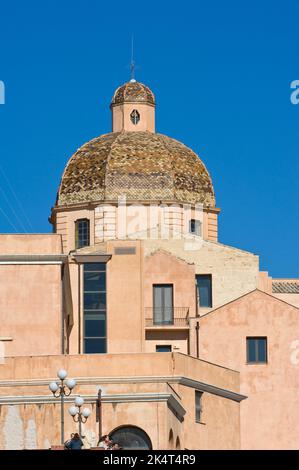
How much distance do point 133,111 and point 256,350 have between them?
79.2ft

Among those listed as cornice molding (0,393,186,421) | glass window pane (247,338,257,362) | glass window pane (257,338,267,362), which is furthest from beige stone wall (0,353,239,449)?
glass window pane (257,338,267,362)

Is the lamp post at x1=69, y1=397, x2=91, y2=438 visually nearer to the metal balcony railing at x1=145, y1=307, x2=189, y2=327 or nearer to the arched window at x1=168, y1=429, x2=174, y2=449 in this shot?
the arched window at x1=168, y1=429, x2=174, y2=449

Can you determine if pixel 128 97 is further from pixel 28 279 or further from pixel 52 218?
pixel 28 279

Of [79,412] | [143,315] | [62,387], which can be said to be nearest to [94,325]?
[143,315]

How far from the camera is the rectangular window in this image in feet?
237

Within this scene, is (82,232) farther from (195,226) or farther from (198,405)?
(198,405)

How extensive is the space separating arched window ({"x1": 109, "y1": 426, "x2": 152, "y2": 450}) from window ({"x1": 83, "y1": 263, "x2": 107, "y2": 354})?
16.1 meters

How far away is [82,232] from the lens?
3329 inches

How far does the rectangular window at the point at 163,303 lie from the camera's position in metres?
72.1

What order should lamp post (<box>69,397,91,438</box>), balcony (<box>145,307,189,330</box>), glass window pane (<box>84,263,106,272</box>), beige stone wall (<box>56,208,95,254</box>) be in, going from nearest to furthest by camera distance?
lamp post (<box>69,397,91,438</box>) → glass window pane (<box>84,263,106,272</box>) → balcony (<box>145,307,189,330</box>) → beige stone wall (<box>56,208,95,254</box>)

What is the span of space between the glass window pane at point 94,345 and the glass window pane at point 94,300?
1.20m

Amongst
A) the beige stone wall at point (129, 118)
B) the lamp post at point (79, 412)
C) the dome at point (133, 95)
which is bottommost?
the lamp post at point (79, 412)

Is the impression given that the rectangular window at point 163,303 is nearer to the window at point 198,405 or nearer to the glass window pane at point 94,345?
the glass window pane at point 94,345

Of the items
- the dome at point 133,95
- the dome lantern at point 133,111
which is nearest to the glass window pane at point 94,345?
the dome lantern at point 133,111
